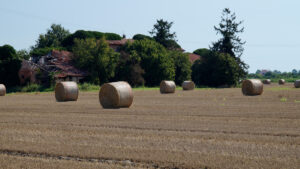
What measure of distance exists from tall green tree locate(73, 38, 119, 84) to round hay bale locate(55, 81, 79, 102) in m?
34.0

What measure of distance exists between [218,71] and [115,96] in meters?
53.1

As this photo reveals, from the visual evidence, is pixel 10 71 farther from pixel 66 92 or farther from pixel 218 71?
pixel 218 71

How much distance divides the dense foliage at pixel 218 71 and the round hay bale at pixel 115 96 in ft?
171

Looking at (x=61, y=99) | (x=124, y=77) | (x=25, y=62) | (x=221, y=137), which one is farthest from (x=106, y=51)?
(x=221, y=137)

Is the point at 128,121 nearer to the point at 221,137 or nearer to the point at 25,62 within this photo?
the point at 221,137

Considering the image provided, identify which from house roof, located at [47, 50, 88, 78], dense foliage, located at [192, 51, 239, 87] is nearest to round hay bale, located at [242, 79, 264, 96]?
house roof, located at [47, 50, 88, 78]

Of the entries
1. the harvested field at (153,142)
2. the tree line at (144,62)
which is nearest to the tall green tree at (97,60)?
the tree line at (144,62)

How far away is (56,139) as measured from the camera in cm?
1120

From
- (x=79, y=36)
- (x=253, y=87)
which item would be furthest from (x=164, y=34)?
(x=253, y=87)

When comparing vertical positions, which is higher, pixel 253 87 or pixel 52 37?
pixel 52 37

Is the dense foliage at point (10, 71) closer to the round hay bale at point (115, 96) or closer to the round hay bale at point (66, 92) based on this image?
the round hay bale at point (66, 92)

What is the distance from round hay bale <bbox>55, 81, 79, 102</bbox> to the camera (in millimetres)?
28469

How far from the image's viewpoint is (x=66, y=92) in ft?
93.2

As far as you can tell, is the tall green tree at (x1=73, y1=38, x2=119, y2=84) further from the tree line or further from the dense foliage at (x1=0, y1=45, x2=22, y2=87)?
the dense foliage at (x1=0, y1=45, x2=22, y2=87)
